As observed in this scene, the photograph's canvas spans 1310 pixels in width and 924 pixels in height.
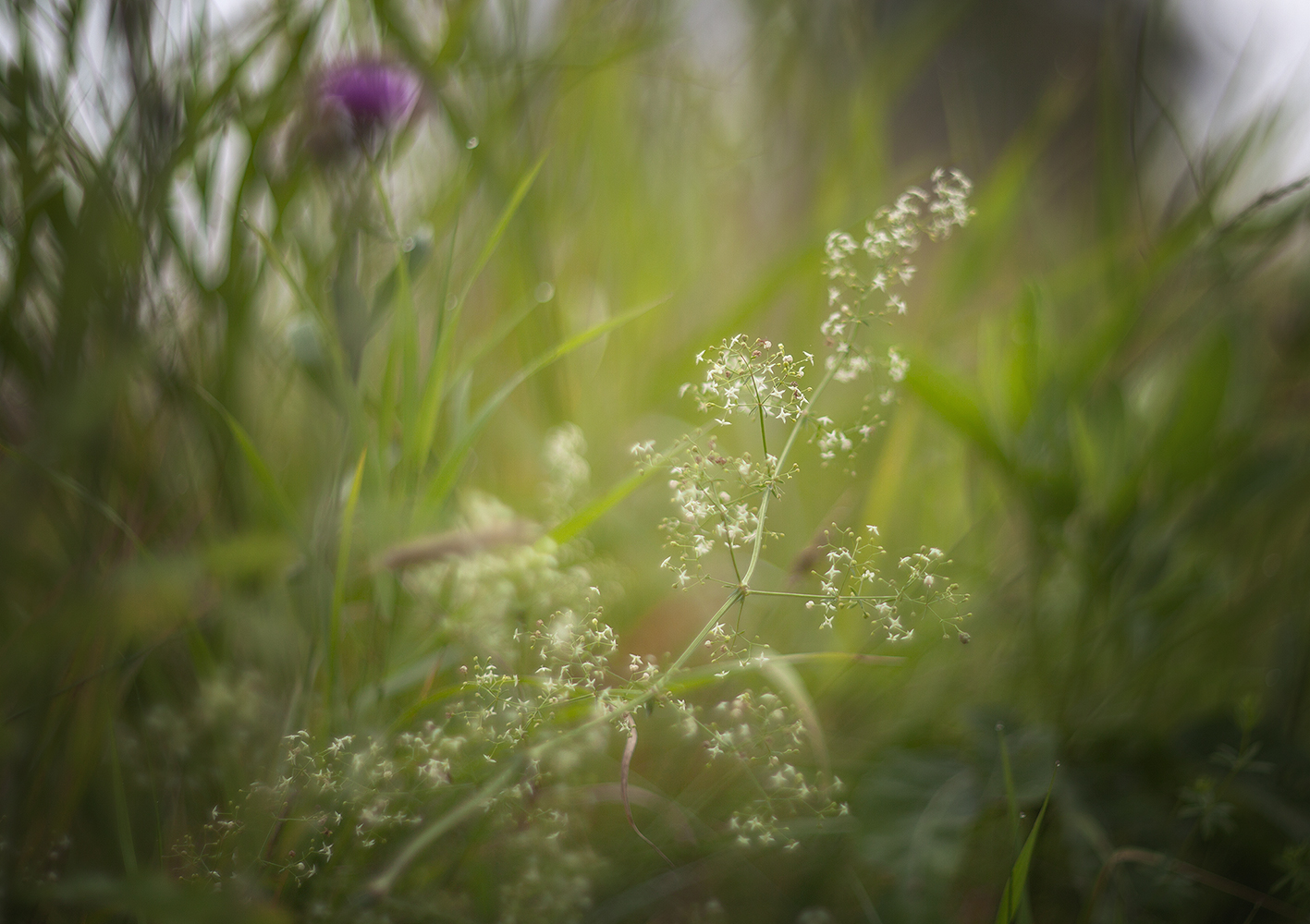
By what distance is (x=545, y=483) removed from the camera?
0.68 metres

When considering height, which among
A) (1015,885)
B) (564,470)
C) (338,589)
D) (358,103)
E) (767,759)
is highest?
(358,103)

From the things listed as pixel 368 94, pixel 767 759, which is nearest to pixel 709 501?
pixel 767 759

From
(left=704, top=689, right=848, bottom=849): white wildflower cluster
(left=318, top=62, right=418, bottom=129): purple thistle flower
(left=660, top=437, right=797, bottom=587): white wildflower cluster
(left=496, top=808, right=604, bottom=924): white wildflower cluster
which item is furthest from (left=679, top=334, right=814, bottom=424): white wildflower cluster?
(left=318, top=62, right=418, bottom=129): purple thistle flower

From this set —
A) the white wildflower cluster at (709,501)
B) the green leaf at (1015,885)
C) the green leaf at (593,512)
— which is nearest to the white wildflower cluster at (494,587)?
the green leaf at (593,512)

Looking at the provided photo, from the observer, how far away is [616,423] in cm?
92

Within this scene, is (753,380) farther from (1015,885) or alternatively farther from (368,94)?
(368,94)

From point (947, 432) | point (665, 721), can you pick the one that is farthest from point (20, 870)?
point (947, 432)

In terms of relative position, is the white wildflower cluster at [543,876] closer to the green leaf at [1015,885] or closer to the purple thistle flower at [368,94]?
the green leaf at [1015,885]

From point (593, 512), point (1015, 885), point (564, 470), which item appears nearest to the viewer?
point (1015, 885)

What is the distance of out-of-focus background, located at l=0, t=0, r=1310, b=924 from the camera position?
516mm

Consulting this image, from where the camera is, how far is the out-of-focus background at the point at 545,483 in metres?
0.52

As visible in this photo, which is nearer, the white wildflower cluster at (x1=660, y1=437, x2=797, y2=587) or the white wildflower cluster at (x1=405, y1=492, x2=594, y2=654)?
the white wildflower cluster at (x1=660, y1=437, x2=797, y2=587)

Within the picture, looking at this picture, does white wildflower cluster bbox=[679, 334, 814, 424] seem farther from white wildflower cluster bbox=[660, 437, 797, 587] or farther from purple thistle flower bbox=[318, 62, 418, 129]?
purple thistle flower bbox=[318, 62, 418, 129]

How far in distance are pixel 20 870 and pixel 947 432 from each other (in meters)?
0.96
